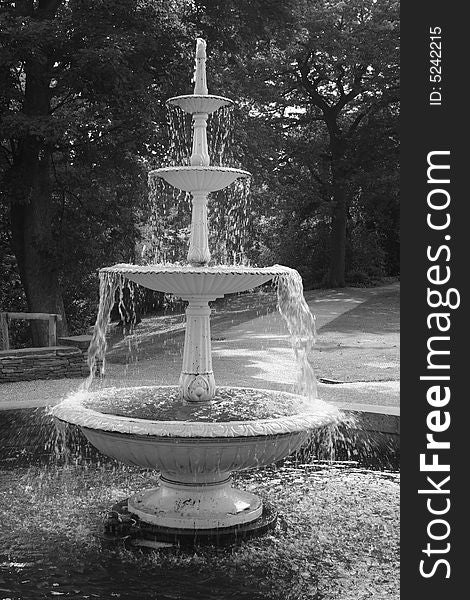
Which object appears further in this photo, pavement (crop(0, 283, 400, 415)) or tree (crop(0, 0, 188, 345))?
tree (crop(0, 0, 188, 345))

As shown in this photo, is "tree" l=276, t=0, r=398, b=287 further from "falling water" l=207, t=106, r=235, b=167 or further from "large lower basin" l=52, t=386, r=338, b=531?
"large lower basin" l=52, t=386, r=338, b=531

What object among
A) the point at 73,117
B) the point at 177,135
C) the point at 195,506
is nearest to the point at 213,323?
the point at 177,135

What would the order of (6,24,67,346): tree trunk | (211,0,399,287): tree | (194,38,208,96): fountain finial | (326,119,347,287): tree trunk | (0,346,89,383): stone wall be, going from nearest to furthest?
(194,38,208,96): fountain finial → (0,346,89,383): stone wall → (6,24,67,346): tree trunk → (211,0,399,287): tree → (326,119,347,287): tree trunk

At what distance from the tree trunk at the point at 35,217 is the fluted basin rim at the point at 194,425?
31.9 ft

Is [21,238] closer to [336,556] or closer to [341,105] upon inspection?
[336,556]

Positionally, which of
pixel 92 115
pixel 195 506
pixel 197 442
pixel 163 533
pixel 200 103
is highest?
pixel 92 115

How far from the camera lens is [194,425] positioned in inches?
213

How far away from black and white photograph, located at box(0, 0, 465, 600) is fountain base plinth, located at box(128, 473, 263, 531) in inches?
0.6

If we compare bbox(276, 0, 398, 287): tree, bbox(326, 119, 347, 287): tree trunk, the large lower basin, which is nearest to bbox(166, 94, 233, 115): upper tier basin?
the large lower basin

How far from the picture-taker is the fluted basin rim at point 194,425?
5.38 m

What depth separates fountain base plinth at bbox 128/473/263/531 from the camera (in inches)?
230

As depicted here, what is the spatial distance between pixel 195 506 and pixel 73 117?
948 centimetres

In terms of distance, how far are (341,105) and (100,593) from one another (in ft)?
87.5

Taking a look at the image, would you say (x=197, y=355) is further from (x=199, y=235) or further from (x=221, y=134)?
(x=221, y=134)
